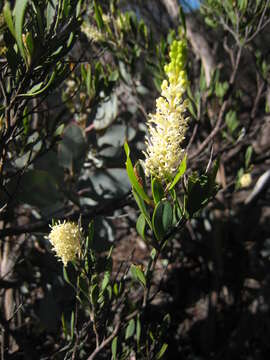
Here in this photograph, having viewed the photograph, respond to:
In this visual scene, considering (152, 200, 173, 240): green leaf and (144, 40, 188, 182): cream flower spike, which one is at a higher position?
(144, 40, 188, 182): cream flower spike

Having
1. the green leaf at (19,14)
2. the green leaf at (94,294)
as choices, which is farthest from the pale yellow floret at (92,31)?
the green leaf at (94,294)

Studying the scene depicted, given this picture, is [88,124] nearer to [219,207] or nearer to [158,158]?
[219,207]

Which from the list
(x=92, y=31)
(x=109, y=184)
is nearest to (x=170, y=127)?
(x=109, y=184)

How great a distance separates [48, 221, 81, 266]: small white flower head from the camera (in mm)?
814

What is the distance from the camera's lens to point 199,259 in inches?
95.3

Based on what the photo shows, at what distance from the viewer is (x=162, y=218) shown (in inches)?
25.0

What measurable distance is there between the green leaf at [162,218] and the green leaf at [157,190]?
1 centimetres

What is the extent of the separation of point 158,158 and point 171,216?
95 mm

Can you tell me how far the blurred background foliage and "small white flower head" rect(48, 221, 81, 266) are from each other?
5 centimetres

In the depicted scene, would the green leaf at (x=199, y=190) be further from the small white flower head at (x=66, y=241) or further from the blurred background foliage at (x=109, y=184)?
the small white flower head at (x=66, y=241)

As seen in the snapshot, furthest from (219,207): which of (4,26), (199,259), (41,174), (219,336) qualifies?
(4,26)

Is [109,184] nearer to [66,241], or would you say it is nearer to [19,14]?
[66,241]

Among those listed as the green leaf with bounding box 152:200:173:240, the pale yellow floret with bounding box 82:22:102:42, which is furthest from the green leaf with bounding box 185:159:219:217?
the pale yellow floret with bounding box 82:22:102:42

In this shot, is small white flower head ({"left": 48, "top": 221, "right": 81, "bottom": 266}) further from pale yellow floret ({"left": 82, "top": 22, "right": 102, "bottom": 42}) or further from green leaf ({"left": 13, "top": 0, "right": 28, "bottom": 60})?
pale yellow floret ({"left": 82, "top": 22, "right": 102, "bottom": 42})
